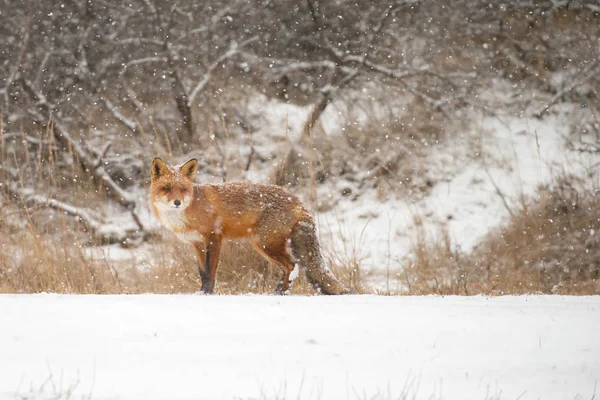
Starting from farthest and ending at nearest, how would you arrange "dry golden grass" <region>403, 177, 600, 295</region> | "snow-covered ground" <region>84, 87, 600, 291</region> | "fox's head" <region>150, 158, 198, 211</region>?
1. "snow-covered ground" <region>84, 87, 600, 291</region>
2. "dry golden grass" <region>403, 177, 600, 295</region>
3. "fox's head" <region>150, 158, 198, 211</region>

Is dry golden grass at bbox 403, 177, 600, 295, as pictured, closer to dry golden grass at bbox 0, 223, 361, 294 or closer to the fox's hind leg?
dry golden grass at bbox 0, 223, 361, 294

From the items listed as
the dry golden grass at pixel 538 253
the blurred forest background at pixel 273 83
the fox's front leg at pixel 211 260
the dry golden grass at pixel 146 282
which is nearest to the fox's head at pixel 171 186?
the fox's front leg at pixel 211 260

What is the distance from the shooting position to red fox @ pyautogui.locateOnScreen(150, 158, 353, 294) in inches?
193

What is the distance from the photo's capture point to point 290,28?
475 inches

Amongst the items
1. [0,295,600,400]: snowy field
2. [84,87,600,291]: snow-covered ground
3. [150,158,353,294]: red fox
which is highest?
[84,87,600,291]: snow-covered ground

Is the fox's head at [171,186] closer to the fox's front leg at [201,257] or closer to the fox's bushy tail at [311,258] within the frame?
the fox's front leg at [201,257]

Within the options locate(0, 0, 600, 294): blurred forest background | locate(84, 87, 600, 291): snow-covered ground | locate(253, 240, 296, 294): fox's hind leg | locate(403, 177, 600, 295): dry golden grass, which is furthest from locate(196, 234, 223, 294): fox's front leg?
locate(0, 0, 600, 294): blurred forest background

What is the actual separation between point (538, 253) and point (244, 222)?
14.3 feet

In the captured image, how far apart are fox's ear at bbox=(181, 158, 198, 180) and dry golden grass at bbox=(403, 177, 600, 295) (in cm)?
282

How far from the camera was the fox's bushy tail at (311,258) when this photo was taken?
16.1ft

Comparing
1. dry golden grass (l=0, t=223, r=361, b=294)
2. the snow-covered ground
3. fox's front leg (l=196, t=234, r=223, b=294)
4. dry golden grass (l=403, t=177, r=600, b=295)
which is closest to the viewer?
fox's front leg (l=196, t=234, r=223, b=294)

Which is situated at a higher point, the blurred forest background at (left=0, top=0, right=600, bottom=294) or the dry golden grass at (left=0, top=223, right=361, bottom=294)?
the blurred forest background at (left=0, top=0, right=600, bottom=294)

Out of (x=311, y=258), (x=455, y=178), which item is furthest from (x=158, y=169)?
(x=455, y=178)

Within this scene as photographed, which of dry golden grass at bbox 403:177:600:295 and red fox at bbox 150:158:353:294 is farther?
dry golden grass at bbox 403:177:600:295
